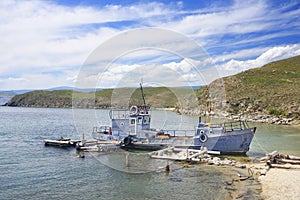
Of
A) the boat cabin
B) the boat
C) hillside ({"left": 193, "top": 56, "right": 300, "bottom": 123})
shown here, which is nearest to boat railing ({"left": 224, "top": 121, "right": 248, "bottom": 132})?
the boat

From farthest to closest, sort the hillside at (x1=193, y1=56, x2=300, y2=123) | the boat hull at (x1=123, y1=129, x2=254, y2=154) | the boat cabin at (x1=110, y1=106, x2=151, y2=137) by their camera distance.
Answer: the hillside at (x1=193, y1=56, x2=300, y2=123)
the boat cabin at (x1=110, y1=106, x2=151, y2=137)
the boat hull at (x1=123, y1=129, x2=254, y2=154)

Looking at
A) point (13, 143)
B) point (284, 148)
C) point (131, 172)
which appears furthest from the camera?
point (13, 143)

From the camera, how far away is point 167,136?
34688 millimetres

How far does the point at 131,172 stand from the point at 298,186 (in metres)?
12.4

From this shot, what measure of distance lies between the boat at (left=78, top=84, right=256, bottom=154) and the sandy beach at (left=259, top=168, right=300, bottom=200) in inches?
310

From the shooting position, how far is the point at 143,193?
2011 cm

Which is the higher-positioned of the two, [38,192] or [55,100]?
[55,100]

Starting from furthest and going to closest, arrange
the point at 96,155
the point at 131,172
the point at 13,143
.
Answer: the point at 13,143 → the point at 96,155 → the point at 131,172

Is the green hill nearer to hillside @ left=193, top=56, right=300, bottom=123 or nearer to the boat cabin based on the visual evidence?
hillside @ left=193, top=56, right=300, bottom=123

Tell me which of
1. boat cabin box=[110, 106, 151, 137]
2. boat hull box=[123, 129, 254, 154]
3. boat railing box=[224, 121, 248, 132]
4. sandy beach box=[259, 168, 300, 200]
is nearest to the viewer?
sandy beach box=[259, 168, 300, 200]

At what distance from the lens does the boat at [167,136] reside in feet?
106

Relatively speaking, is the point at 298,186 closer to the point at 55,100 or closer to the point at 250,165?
the point at 250,165

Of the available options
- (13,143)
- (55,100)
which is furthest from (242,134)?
(55,100)

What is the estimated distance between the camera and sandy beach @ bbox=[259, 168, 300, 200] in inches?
724
